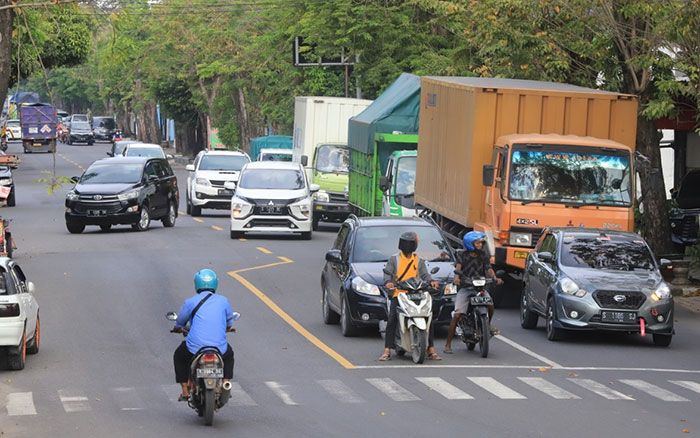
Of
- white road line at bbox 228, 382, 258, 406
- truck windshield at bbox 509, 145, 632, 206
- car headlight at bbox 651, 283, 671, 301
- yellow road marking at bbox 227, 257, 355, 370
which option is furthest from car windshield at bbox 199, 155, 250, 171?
white road line at bbox 228, 382, 258, 406

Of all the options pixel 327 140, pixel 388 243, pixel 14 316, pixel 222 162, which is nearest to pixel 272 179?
pixel 327 140

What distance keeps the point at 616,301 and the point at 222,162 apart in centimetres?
2712

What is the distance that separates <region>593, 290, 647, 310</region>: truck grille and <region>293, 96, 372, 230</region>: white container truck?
70.5 ft

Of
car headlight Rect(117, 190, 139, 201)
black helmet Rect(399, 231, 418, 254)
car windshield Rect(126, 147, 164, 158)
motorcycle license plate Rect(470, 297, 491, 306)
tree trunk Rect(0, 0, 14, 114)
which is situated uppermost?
tree trunk Rect(0, 0, 14, 114)

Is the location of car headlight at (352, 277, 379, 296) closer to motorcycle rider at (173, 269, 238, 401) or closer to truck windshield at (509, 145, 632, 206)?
truck windshield at (509, 145, 632, 206)

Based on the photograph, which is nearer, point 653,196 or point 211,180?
point 653,196

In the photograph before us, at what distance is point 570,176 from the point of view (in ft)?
75.0

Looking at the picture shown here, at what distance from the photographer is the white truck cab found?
44.0 m

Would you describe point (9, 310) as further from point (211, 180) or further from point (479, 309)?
point (211, 180)

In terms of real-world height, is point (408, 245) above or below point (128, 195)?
above

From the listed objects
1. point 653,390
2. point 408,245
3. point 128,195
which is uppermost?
point 408,245

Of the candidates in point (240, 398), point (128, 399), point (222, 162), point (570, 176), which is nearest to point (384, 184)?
point (570, 176)

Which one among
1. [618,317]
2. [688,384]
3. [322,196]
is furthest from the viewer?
[322,196]

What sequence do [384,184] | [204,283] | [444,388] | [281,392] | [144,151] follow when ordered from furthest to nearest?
[144,151] → [384,184] → [444,388] → [281,392] → [204,283]
